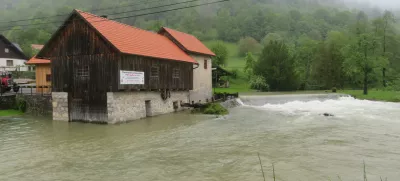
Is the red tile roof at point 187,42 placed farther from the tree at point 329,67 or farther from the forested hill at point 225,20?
the forested hill at point 225,20

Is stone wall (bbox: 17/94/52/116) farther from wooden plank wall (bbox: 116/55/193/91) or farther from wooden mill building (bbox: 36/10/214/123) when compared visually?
wooden plank wall (bbox: 116/55/193/91)

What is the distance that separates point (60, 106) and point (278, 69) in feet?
108

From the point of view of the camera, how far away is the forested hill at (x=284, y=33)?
4091cm

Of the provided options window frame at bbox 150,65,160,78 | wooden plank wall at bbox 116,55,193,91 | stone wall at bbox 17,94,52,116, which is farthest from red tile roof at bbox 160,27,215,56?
stone wall at bbox 17,94,52,116

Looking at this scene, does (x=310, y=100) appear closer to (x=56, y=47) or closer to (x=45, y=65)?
(x=56, y=47)

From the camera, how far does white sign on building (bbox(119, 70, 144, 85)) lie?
1766 centimetres

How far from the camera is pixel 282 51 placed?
45344 millimetres

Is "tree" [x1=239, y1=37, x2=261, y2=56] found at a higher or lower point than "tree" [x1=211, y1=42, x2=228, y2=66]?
higher

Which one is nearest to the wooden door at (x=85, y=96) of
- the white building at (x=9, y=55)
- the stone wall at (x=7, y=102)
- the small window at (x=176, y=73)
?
the small window at (x=176, y=73)

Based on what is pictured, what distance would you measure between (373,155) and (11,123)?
65.2 feet

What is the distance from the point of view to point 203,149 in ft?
38.2

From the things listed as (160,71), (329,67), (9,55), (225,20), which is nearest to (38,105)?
(160,71)

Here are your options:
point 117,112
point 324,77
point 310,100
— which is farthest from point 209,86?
point 324,77

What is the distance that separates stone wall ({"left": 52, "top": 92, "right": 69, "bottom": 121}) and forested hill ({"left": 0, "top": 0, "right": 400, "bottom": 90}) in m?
6.87
